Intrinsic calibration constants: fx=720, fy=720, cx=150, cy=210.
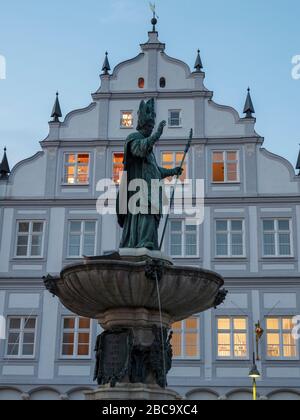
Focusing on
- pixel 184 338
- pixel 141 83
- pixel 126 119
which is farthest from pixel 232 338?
pixel 141 83

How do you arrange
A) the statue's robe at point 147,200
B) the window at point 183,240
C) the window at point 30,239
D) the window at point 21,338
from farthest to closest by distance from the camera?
the window at point 30,239 < the window at point 183,240 < the window at point 21,338 < the statue's robe at point 147,200

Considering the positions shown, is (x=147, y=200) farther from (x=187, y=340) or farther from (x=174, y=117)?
(x=174, y=117)

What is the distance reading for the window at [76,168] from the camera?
1052 inches

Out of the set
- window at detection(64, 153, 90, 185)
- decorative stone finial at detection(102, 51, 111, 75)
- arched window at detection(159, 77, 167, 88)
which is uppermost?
decorative stone finial at detection(102, 51, 111, 75)

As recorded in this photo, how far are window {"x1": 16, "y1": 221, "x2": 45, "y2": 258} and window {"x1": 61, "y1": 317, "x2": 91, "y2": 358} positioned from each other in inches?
107

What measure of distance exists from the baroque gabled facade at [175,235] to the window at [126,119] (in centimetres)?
5

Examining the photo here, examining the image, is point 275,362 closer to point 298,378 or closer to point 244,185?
point 298,378

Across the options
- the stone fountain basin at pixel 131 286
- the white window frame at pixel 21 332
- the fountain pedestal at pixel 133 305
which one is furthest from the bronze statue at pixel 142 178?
the white window frame at pixel 21 332

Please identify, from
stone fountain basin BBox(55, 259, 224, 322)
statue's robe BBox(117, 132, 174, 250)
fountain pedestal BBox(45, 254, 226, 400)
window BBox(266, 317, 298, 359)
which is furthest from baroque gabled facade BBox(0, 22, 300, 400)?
stone fountain basin BBox(55, 259, 224, 322)

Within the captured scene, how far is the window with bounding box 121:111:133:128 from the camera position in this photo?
89.1 ft

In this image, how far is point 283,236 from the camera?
25469mm

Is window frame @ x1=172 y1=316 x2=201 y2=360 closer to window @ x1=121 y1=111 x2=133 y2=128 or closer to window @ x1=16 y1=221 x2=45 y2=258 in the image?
window @ x1=16 y1=221 x2=45 y2=258

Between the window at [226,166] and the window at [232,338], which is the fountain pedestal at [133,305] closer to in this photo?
the window at [232,338]

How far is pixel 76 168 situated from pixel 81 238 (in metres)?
2.75
